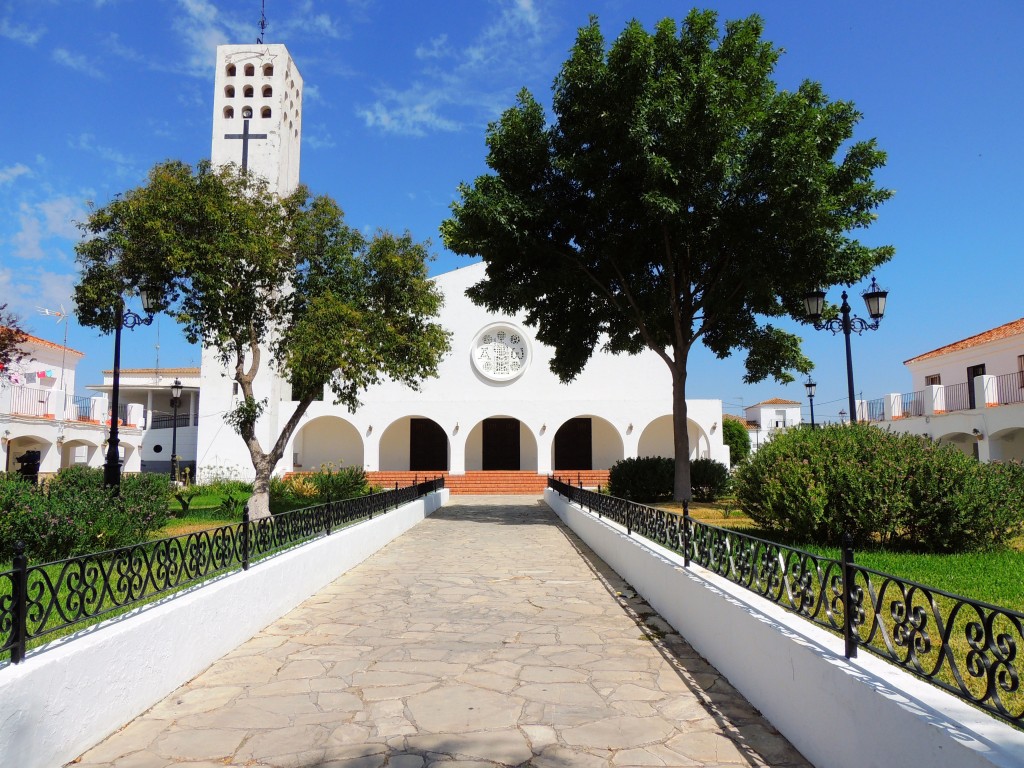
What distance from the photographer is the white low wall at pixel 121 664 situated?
2934 millimetres

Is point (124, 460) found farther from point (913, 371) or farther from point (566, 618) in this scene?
point (913, 371)

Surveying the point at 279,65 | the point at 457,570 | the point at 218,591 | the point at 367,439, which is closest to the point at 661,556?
the point at 457,570

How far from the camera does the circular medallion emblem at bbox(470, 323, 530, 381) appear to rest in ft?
96.5

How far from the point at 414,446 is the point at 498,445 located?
12.5 feet

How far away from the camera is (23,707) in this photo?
2908mm

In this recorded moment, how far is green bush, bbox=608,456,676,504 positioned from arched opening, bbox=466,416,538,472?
14091 millimetres

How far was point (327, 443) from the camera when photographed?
2962cm

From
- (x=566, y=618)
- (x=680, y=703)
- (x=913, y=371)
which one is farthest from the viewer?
(x=913, y=371)

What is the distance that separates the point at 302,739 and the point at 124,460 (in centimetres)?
3092

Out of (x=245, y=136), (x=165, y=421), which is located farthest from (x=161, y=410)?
(x=245, y=136)

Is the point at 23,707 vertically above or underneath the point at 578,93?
underneath

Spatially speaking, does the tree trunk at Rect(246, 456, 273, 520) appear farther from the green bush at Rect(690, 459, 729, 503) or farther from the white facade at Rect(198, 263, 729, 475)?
the white facade at Rect(198, 263, 729, 475)

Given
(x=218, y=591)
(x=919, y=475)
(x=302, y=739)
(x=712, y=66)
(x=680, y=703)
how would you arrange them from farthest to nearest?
(x=712, y=66)
(x=919, y=475)
(x=218, y=591)
(x=680, y=703)
(x=302, y=739)

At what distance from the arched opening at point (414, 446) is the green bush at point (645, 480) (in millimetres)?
15149
